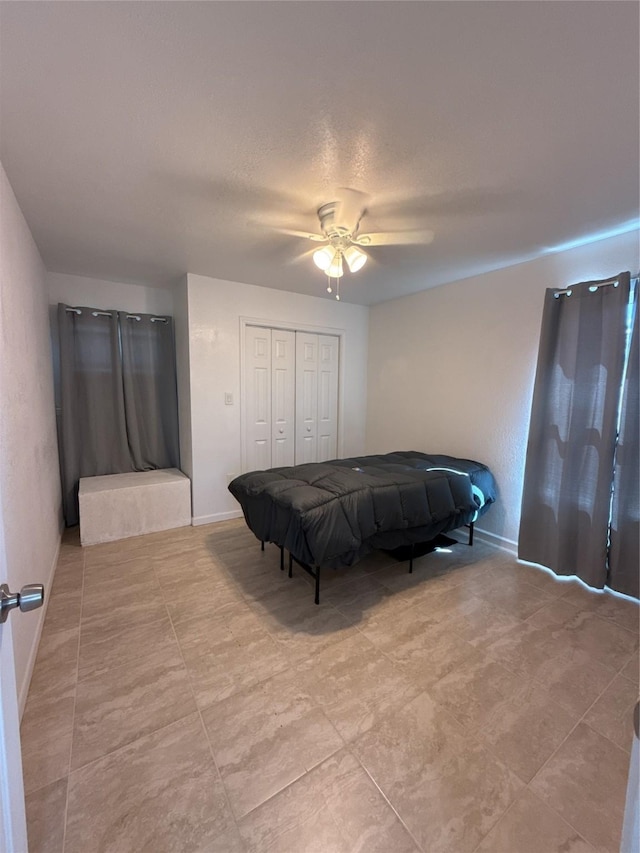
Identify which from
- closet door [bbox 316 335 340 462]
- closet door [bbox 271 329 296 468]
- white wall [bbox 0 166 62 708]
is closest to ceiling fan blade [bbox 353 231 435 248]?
closet door [bbox 271 329 296 468]

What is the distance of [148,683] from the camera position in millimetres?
1621

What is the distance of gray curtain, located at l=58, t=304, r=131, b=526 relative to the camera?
3.24 meters

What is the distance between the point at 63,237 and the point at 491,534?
416 centimetres

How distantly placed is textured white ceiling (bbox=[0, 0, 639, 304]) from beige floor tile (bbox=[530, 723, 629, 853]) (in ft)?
8.00

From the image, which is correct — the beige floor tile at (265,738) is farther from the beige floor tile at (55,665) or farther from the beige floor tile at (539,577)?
the beige floor tile at (539,577)

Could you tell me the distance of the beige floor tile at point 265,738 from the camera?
48.1 inches

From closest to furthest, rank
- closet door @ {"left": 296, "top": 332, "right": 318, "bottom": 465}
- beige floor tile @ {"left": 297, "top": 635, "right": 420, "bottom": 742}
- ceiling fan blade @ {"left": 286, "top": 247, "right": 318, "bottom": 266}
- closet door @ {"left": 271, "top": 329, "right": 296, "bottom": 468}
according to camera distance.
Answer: beige floor tile @ {"left": 297, "top": 635, "right": 420, "bottom": 742}, ceiling fan blade @ {"left": 286, "top": 247, "right": 318, "bottom": 266}, closet door @ {"left": 271, "top": 329, "right": 296, "bottom": 468}, closet door @ {"left": 296, "top": 332, "right": 318, "bottom": 465}

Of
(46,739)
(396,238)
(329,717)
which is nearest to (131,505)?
(46,739)

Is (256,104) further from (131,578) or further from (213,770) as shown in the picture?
(131,578)

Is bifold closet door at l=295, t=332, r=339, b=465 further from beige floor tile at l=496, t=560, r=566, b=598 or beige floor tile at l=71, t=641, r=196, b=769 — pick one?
beige floor tile at l=71, t=641, r=196, b=769

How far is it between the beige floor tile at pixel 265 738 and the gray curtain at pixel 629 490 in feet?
7.14

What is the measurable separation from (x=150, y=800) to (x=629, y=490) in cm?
293

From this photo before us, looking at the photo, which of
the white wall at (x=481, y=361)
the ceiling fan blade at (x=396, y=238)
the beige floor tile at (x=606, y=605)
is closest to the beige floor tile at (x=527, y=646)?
the beige floor tile at (x=606, y=605)

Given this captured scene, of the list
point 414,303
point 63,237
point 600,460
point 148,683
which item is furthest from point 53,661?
point 414,303
